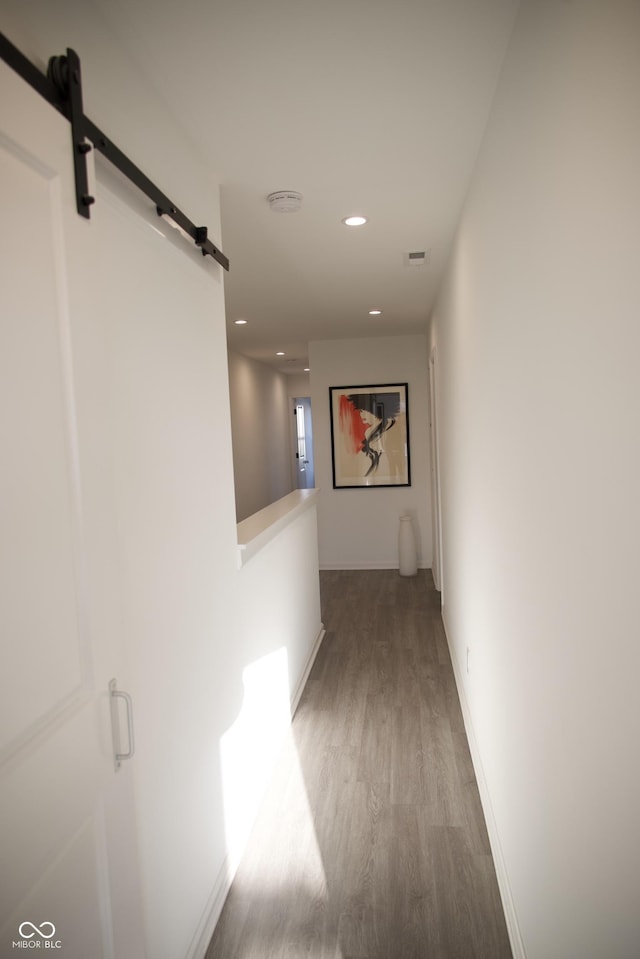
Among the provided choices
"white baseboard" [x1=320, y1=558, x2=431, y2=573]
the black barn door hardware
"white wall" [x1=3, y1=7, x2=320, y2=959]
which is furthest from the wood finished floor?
"white baseboard" [x1=320, y1=558, x2=431, y2=573]

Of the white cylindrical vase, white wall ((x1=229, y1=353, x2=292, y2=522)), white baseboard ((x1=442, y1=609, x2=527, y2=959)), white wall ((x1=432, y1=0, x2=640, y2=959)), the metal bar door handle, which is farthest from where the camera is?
white wall ((x1=229, y1=353, x2=292, y2=522))

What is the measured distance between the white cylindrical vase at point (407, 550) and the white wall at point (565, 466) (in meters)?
4.38

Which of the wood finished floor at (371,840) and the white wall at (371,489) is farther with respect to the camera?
the white wall at (371,489)

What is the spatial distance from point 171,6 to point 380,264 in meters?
2.50

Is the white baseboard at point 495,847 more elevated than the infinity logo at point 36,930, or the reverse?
the infinity logo at point 36,930

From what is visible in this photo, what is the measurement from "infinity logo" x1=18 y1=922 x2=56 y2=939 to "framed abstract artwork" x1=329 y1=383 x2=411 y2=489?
6138 millimetres

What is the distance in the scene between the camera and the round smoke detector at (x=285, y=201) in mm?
2566

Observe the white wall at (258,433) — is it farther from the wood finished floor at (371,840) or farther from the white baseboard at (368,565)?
the wood finished floor at (371,840)

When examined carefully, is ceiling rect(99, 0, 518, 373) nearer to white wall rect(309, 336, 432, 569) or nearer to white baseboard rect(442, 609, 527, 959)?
white baseboard rect(442, 609, 527, 959)

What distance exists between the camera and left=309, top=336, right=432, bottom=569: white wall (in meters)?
6.94

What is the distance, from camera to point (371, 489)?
279 inches

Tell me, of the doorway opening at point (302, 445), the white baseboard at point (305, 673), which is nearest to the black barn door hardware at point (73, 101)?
the white baseboard at point (305, 673)

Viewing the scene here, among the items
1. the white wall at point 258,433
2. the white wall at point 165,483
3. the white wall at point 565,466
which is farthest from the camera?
the white wall at point 258,433

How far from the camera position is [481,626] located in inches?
106
